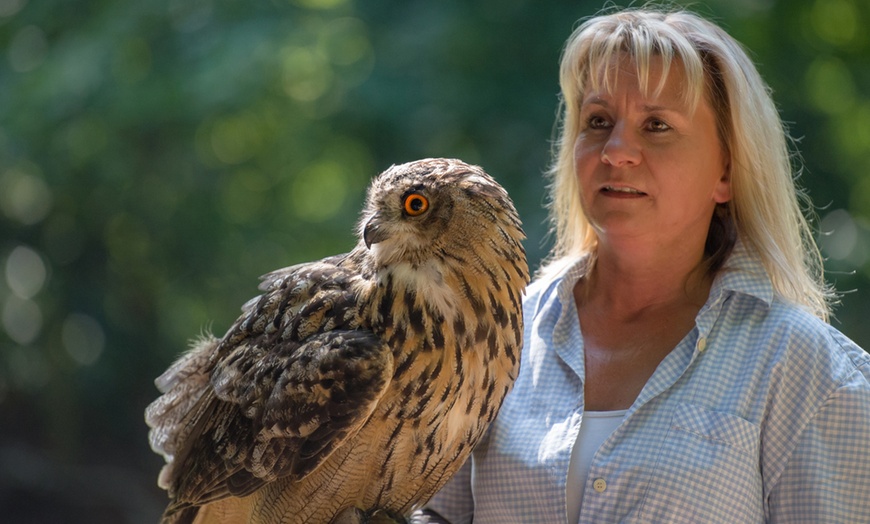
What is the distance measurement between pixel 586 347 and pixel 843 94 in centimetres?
226

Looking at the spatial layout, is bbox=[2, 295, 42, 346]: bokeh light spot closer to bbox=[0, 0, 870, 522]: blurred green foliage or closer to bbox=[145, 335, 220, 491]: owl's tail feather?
bbox=[0, 0, 870, 522]: blurred green foliage

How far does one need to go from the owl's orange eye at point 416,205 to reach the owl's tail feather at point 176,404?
731 mm

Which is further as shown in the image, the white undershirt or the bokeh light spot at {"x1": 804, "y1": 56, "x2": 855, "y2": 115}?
the bokeh light spot at {"x1": 804, "y1": 56, "x2": 855, "y2": 115}

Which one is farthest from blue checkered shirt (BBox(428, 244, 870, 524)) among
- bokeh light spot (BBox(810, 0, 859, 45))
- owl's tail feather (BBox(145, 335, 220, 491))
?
bokeh light spot (BBox(810, 0, 859, 45))

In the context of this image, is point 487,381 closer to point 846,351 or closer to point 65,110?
point 846,351

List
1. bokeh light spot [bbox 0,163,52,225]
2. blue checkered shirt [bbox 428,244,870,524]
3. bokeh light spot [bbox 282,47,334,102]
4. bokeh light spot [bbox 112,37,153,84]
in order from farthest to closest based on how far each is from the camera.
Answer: bokeh light spot [bbox 0,163,52,225] < bokeh light spot [bbox 282,47,334,102] < bokeh light spot [bbox 112,37,153,84] < blue checkered shirt [bbox 428,244,870,524]

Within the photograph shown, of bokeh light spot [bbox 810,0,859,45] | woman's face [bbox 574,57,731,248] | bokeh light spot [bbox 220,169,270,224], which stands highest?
bokeh light spot [bbox 220,169,270,224]

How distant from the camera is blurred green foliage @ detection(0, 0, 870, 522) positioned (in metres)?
3.92

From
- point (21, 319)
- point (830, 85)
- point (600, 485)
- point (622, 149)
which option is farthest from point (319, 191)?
point (600, 485)

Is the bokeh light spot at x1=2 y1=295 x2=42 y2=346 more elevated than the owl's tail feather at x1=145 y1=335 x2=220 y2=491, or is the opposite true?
the bokeh light spot at x1=2 y1=295 x2=42 y2=346

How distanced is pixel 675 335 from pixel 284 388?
919 millimetres

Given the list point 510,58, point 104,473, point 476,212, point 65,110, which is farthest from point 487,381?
point 104,473

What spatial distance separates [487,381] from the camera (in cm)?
200

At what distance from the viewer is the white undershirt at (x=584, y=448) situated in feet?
6.73
